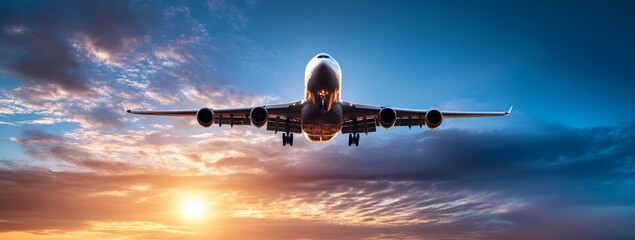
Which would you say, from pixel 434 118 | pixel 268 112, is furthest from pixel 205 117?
pixel 434 118

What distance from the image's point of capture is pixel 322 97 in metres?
27.5

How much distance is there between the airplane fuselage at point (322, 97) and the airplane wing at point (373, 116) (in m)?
1.97

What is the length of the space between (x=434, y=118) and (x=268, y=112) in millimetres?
10523

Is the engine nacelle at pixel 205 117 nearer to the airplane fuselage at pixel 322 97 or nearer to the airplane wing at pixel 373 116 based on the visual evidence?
the airplane fuselage at pixel 322 97

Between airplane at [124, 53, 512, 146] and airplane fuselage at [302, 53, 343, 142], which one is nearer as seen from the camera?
airplane fuselage at [302, 53, 343, 142]

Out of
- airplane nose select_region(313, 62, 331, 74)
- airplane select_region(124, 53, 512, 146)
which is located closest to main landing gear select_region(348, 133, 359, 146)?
airplane select_region(124, 53, 512, 146)

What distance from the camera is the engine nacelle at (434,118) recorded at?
3039 centimetres

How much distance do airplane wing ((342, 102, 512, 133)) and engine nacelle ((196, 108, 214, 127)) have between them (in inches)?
325

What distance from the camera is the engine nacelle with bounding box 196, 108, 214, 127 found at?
29453 mm

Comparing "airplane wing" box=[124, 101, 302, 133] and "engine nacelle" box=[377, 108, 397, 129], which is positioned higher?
"airplane wing" box=[124, 101, 302, 133]

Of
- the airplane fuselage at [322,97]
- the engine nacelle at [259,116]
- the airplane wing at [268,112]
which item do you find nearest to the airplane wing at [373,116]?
the airplane fuselage at [322,97]

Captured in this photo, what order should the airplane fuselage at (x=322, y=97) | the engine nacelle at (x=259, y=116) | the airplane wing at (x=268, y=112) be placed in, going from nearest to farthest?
1. the airplane fuselage at (x=322, y=97)
2. the engine nacelle at (x=259, y=116)
3. the airplane wing at (x=268, y=112)

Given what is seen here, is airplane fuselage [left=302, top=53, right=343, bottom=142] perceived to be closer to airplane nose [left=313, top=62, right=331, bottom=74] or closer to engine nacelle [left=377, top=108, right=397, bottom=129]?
airplane nose [left=313, top=62, right=331, bottom=74]

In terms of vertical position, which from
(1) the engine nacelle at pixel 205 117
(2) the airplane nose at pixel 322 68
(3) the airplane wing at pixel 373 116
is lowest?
(1) the engine nacelle at pixel 205 117
